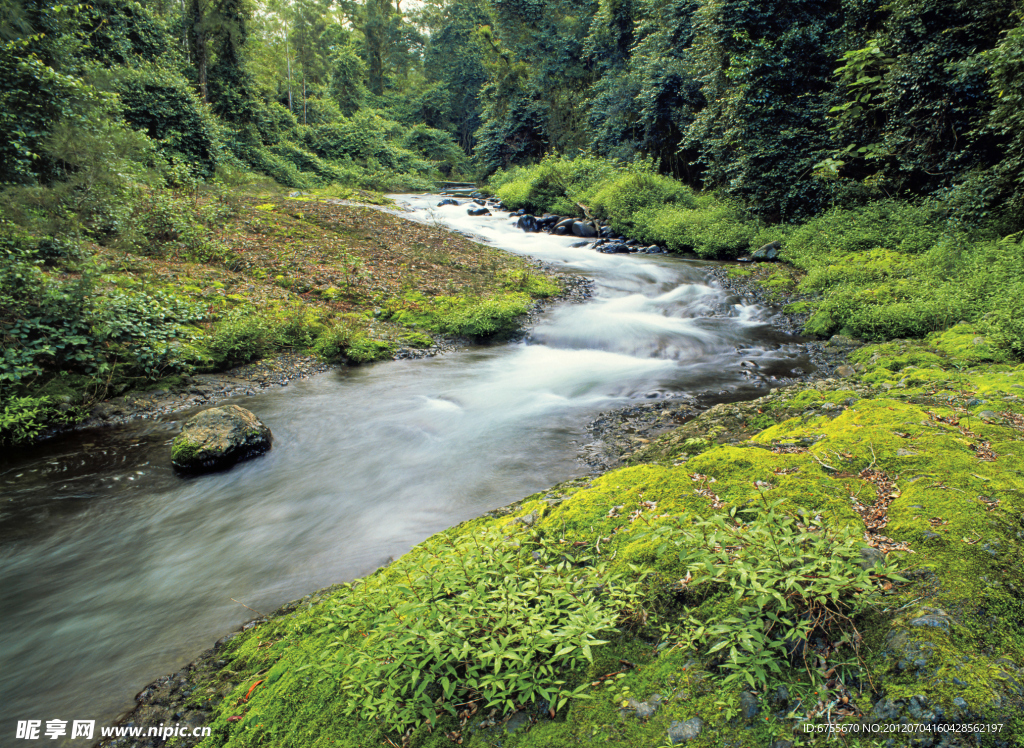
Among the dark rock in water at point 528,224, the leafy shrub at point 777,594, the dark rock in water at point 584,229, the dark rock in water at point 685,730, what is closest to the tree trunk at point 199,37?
the dark rock in water at point 528,224

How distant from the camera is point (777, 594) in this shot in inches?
80.0

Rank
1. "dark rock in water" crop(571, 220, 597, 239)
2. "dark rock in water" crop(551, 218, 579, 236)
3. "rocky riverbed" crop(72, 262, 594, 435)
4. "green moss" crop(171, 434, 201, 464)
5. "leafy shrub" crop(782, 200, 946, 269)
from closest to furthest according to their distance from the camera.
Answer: "green moss" crop(171, 434, 201, 464) → "rocky riverbed" crop(72, 262, 594, 435) → "leafy shrub" crop(782, 200, 946, 269) → "dark rock in water" crop(571, 220, 597, 239) → "dark rock in water" crop(551, 218, 579, 236)

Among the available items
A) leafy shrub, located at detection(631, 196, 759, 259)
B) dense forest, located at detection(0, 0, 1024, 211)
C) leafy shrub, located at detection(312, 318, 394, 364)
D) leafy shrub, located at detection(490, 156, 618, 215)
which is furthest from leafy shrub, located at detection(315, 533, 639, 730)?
leafy shrub, located at detection(490, 156, 618, 215)

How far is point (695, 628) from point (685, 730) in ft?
1.47

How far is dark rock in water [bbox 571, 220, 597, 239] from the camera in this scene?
20359 millimetres

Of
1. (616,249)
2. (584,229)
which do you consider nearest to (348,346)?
(616,249)

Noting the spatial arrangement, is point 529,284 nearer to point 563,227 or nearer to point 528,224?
point 563,227

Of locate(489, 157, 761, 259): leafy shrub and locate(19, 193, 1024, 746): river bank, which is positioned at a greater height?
locate(489, 157, 761, 259): leafy shrub

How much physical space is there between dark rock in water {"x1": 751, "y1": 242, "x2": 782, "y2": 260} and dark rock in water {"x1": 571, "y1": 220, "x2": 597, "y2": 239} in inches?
281

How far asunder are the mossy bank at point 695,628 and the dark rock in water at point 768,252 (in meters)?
11.9

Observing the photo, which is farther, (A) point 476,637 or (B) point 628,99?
(B) point 628,99

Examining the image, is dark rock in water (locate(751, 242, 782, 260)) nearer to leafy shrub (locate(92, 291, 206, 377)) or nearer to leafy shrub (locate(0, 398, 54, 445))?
leafy shrub (locate(92, 291, 206, 377))

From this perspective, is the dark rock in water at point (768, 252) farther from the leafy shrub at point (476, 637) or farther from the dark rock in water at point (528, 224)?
the leafy shrub at point (476, 637)

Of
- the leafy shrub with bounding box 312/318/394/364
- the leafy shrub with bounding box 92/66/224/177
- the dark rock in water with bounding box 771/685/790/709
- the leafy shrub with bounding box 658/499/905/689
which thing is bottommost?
the leafy shrub with bounding box 312/318/394/364
